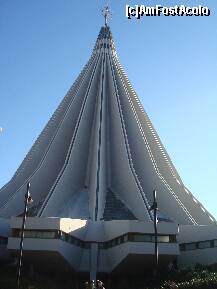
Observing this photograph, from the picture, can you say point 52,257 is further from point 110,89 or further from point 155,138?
point 110,89

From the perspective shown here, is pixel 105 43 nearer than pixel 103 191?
No

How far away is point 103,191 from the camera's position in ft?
145

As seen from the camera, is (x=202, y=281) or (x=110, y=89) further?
(x=110, y=89)

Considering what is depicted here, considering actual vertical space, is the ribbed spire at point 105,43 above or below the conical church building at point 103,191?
above

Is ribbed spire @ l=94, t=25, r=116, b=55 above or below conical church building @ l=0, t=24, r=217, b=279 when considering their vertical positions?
above

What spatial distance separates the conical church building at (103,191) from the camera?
107 feet

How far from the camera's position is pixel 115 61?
6512cm

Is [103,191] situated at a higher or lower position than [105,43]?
lower

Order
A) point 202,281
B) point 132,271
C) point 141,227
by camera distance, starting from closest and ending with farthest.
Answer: point 202,281
point 141,227
point 132,271

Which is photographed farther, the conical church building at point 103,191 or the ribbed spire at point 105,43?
the ribbed spire at point 105,43

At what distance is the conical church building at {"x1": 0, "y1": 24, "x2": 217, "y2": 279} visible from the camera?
107 feet

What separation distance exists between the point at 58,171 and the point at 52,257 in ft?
52.9

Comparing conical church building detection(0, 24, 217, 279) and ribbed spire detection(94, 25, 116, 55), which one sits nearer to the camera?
conical church building detection(0, 24, 217, 279)

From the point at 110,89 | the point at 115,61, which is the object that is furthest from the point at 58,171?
the point at 115,61
